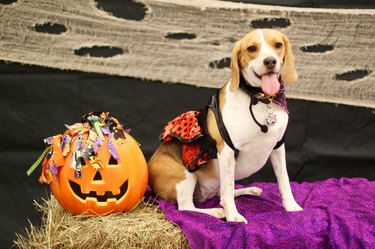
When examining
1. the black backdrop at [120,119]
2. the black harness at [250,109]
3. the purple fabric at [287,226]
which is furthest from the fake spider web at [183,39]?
the purple fabric at [287,226]

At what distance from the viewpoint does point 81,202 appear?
2.26m

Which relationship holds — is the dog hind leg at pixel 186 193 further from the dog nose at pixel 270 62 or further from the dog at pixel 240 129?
the dog nose at pixel 270 62

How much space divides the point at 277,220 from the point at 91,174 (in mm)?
865

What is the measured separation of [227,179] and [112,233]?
1.89 ft

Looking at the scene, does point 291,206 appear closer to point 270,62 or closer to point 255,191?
point 255,191

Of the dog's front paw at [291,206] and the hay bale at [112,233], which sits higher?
the dog's front paw at [291,206]

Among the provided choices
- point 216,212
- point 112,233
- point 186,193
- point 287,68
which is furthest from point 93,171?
point 287,68

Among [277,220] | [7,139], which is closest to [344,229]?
[277,220]

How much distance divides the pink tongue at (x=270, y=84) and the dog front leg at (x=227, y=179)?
1.06ft

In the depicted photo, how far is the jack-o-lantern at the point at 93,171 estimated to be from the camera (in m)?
2.23

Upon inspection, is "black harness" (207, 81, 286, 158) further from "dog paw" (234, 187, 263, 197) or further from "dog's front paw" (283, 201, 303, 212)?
"dog paw" (234, 187, 263, 197)

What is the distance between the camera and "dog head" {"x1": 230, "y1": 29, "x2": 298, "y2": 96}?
212cm

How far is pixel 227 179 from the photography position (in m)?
2.26

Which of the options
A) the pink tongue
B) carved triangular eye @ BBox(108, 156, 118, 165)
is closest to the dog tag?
the pink tongue
